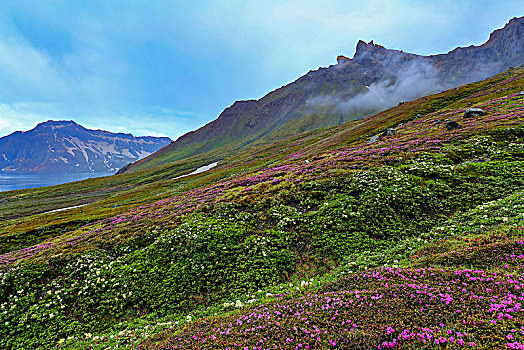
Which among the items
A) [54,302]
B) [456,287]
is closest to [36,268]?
[54,302]

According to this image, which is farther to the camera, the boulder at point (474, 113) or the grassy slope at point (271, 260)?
the boulder at point (474, 113)

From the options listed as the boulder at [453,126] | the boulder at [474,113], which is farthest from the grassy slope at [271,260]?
the boulder at [474,113]

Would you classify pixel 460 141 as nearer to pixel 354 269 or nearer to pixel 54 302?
pixel 354 269

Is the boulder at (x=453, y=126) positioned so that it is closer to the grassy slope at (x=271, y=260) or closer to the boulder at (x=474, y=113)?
the boulder at (x=474, y=113)

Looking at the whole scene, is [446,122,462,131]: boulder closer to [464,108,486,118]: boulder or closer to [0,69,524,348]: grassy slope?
[464,108,486,118]: boulder

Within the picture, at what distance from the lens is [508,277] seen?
874 centimetres

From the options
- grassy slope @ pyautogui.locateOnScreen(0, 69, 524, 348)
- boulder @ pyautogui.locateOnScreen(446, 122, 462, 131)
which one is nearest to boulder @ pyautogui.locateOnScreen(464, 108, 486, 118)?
boulder @ pyautogui.locateOnScreen(446, 122, 462, 131)

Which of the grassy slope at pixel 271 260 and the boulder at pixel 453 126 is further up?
the boulder at pixel 453 126

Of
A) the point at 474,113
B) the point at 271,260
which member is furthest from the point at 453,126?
the point at 271,260

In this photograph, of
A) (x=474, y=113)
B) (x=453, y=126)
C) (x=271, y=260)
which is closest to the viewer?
(x=271, y=260)

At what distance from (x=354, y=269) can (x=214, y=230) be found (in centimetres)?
1308

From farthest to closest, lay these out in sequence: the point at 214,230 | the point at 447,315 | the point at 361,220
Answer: the point at 214,230
the point at 361,220
the point at 447,315

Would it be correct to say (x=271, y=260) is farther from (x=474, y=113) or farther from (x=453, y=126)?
(x=474, y=113)

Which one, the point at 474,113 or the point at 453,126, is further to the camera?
the point at 474,113
